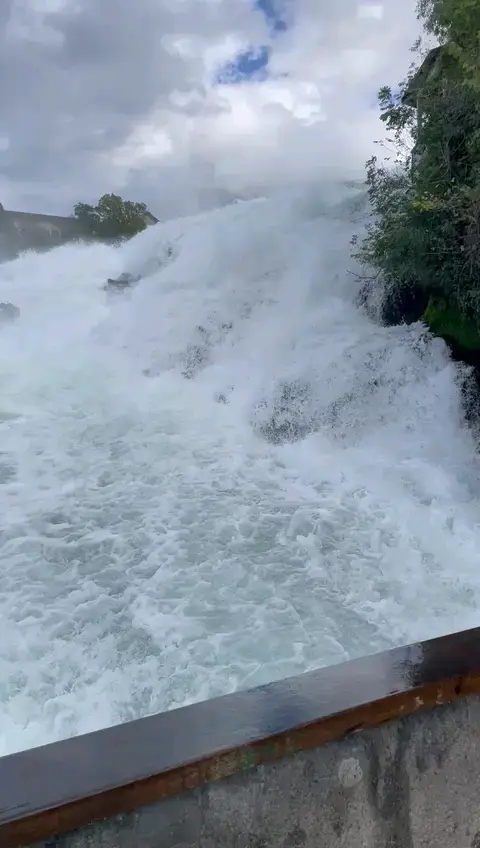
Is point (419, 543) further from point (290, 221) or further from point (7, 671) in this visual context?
point (290, 221)

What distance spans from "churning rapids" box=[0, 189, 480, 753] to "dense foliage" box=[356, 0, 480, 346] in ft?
2.99

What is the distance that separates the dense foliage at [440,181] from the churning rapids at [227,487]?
35.8 inches

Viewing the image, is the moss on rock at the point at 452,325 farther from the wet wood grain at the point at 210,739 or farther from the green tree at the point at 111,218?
the green tree at the point at 111,218

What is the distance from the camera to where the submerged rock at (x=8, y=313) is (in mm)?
15292

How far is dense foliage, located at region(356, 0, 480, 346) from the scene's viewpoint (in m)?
8.22

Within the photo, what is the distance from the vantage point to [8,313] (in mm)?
15492

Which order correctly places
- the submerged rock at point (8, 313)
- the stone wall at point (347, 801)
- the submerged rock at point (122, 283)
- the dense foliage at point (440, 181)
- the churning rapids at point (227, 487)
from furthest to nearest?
1. the submerged rock at point (122, 283)
2. the submerged rock at point (8, 313)
3. the dense foliage at point (440, 181)
4. the churning rapids at point (227, 487)
5. the stone wall at point (347, 801)

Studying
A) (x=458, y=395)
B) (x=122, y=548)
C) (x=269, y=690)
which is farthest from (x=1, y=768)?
(x=458, y=395)

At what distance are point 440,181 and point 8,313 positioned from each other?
34.0 feet

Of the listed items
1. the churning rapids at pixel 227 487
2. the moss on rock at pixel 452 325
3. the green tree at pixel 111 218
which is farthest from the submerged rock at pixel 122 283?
the green tree at pixel 111 218

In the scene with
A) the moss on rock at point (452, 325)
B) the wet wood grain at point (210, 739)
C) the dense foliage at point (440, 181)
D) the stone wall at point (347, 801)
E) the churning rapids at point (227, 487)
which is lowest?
the churning rapids at point (227, 487)

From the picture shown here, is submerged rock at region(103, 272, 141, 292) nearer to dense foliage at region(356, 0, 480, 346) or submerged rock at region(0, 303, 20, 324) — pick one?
submerged rock at region(0, 303, 20, 324)

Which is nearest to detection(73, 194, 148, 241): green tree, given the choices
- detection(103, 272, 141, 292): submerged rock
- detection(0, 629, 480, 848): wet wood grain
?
detection(103, 272, 141, 292): submerged rock

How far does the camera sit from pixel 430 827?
67.5 inches
